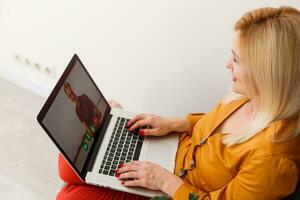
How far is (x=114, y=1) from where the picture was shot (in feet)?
5.34

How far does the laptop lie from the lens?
1.12 m

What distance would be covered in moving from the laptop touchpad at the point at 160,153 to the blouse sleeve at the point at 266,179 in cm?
30

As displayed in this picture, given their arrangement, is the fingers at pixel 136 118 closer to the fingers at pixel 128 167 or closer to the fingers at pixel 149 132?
the fingers at pixel 149 132

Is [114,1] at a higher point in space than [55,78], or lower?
higher

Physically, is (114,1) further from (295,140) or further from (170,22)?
(295,140)

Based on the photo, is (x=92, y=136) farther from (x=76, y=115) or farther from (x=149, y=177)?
(x=149, y=177)

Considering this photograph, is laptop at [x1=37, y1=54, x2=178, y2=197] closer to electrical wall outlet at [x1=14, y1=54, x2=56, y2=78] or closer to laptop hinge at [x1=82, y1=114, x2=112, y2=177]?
laptop hinge at [x1=82, y1=114, x2=112, y2=177]

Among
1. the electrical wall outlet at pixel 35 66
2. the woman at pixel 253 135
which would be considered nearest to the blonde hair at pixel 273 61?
the woman at pixel 253 135

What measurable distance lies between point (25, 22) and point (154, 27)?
0.78 meters

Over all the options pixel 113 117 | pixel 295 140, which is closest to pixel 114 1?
pixel 113 117

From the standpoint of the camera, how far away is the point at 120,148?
129cm

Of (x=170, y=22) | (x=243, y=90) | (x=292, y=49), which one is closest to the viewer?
(x=292, y=49)

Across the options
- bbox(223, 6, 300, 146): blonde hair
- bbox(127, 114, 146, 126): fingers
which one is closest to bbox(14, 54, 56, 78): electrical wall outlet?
bbox(127, 114, 146, 126): fingers

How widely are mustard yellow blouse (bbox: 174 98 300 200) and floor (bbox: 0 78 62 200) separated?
0.79m
